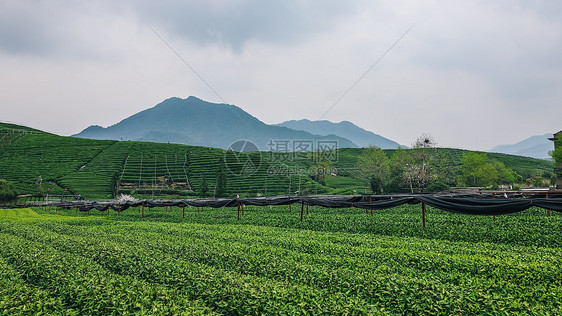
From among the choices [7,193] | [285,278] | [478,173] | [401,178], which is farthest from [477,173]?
[7,193]

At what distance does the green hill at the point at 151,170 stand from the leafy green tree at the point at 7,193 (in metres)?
6.75

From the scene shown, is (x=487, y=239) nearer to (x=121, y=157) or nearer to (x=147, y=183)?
(x=147, y=183)

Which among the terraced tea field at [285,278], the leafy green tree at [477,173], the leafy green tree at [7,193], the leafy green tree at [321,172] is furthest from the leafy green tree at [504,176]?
the leafy green tree at [7,193]

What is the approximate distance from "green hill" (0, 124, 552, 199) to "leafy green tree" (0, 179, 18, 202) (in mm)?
6752

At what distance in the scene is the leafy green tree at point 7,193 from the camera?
52969 mm

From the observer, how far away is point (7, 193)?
53.5m

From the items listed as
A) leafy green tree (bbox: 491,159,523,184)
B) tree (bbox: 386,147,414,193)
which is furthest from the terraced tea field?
leafy green tree (bbox: 491,159,523,184)

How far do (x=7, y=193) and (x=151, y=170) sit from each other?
3084 cm

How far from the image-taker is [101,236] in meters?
13.3

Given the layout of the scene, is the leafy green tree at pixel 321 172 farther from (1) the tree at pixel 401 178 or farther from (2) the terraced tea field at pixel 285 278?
(2) the terraced tea field at pixel 285 278

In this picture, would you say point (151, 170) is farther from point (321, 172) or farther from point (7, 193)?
point (321, 172)

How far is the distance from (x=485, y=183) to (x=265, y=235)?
6286 cm

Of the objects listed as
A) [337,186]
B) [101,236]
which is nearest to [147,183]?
[337,186]

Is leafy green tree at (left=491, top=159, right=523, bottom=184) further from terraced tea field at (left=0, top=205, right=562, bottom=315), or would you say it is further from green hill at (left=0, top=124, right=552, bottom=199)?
terraced tea field at (left=0, top=205, right=562, bottom=315)
